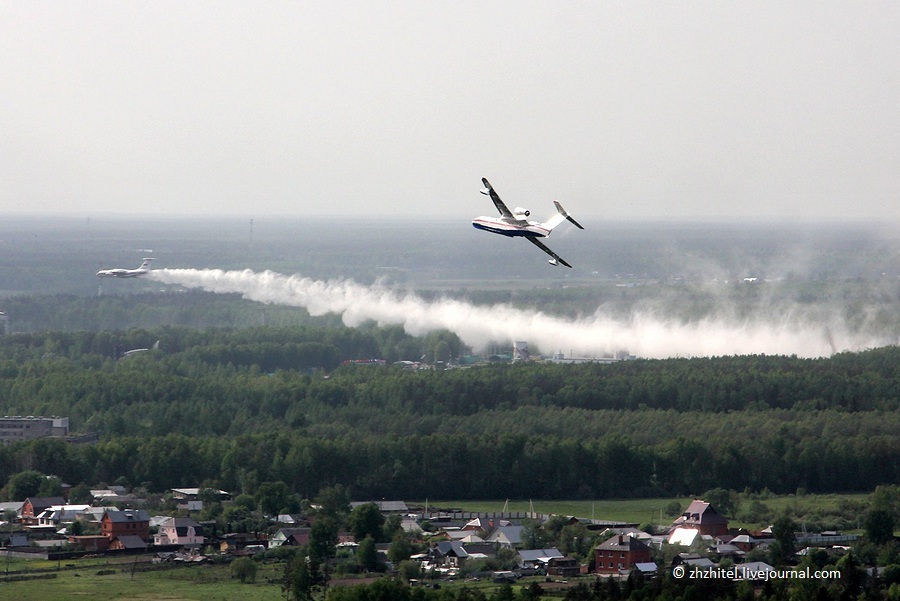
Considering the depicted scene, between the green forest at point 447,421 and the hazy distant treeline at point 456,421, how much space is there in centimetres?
11

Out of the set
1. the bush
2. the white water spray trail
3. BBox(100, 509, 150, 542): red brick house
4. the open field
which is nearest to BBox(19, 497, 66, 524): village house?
BBox(100, 509, 150, 542): red brick house

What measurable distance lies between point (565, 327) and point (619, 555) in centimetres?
9160

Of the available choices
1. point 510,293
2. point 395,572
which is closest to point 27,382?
point 395,572

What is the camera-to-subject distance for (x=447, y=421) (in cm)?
9150

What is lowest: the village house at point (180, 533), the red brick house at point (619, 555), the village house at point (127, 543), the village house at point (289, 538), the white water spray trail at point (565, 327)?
the village house at point (127, 543)

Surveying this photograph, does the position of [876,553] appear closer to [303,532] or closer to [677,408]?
[303,532]

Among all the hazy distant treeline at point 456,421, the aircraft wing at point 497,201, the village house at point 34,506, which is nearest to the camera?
the aircraft wing at point 497,201

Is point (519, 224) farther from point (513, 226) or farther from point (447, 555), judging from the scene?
point (447, 555)

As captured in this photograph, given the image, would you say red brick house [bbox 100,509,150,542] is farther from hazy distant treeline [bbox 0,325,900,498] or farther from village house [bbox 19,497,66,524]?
hazy distant treeline [bbox 0,325,900,498]

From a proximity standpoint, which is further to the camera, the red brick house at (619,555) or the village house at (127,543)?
the village house at (127,543)

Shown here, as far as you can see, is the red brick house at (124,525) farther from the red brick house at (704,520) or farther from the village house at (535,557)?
the red brick house at (704,520)

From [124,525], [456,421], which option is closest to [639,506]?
[456,421]


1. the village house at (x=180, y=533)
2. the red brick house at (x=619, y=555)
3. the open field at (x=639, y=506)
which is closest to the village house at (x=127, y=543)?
the village house at (x=180, y=533)

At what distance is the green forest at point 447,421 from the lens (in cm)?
7725
